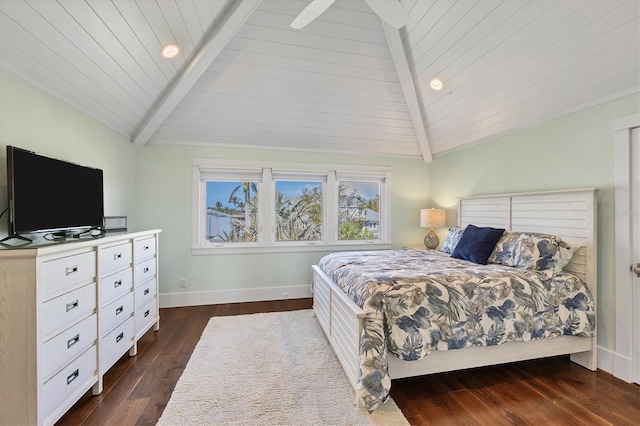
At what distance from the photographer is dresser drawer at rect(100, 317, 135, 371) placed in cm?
198

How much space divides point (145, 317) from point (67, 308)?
1.16 m

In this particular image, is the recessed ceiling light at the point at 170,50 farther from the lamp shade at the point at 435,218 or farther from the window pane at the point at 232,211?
the lamp shade at the point at 435,218

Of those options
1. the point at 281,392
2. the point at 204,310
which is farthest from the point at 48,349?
the point at 204,310

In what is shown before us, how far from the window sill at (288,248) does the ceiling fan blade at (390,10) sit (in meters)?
2.88

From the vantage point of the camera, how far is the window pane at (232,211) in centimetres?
392

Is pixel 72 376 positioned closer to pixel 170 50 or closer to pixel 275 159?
pixel 170 50

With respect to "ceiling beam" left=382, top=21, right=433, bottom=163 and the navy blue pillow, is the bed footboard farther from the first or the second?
"ceiling beam" left=382, top=21, right=433, bottom=163

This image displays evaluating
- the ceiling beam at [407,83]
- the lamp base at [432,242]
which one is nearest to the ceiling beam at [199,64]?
the ceiling beam at [407,83]

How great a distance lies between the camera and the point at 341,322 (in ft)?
7.13

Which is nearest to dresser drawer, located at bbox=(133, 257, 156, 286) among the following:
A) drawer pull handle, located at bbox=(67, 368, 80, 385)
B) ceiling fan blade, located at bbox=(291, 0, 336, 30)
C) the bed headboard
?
drawer pull handle, located at bbox=(67, 368, 80, 385)

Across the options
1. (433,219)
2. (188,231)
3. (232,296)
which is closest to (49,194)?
(188,231)

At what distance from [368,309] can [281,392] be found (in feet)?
2.84

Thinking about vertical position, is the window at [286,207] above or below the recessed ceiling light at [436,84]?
below

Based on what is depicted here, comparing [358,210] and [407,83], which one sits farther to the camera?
[358,210]
